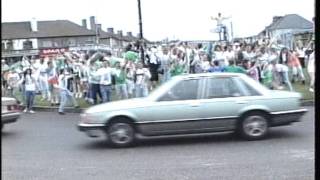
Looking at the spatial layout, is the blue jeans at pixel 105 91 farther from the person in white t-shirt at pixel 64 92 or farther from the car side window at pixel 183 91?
the car side window at pixel 183 91

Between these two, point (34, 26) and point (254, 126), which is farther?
point (34, 26)

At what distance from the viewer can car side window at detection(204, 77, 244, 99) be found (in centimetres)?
1041

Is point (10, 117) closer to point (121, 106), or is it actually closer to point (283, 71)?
point (121, 106)

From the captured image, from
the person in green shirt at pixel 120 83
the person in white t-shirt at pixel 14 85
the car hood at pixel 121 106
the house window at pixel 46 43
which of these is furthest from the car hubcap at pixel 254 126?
the house window at pixel 46 43

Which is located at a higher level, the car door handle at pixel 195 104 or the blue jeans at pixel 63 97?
the car door handle at pixel 195 104

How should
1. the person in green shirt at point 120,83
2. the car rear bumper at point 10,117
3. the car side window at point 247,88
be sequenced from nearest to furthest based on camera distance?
the car side window at point 247,88, the car rear bumper at point 10,117, the person in green shirt at point 120,83

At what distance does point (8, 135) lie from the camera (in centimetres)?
1259

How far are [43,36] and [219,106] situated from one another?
95926 mm

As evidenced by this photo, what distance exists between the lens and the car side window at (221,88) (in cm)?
1041

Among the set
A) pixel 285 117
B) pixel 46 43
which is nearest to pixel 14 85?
pixel 285 117

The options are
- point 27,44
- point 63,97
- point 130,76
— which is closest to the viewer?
point 63,97

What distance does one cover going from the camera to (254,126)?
1035 cm

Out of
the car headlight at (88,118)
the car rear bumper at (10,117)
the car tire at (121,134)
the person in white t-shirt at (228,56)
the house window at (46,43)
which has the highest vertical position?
the house window at (46,43)

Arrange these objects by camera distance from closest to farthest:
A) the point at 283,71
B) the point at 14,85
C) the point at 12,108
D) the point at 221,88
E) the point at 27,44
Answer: the point at 221,88
the point at 12,108
the point at 283,71
the point at 14,85
the point at 27,44
